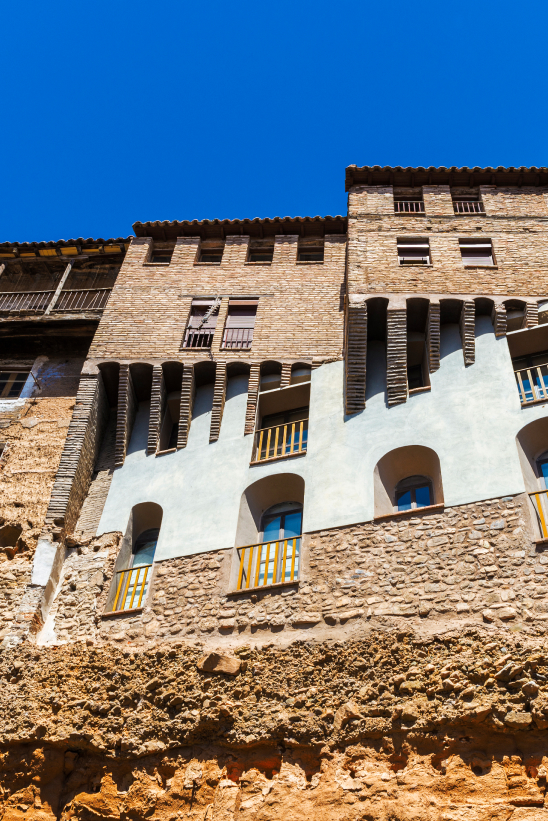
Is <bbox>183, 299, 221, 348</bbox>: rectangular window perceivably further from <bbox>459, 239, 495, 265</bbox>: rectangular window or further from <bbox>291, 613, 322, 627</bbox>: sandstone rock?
<bbox>291, 613, 322, 627</bbox>: sandstone rock

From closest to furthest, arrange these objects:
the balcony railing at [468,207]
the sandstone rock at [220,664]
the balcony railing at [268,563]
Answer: the sandstone rock at [220,664] → the balcony railing at [268,563] → the balcony railing at [468,207]

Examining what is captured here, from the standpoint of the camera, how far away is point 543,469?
12.8 metres

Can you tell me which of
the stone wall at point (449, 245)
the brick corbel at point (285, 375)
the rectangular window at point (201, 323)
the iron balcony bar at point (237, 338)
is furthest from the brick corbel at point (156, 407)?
the stone wall at point (449, 245)

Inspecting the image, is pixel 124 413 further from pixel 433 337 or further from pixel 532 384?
pixel 532 384

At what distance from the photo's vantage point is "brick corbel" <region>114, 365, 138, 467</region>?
15516 millimetres

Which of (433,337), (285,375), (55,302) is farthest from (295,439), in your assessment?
(55,302)

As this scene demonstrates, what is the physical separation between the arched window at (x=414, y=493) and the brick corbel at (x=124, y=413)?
18.5 ft

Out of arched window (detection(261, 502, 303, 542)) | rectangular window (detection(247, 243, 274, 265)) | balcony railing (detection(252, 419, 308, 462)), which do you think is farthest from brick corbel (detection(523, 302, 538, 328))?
rectangular window (detection(247, 243, 274, 265))

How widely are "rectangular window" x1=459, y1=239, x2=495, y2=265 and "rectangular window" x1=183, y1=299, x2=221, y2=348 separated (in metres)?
5.60

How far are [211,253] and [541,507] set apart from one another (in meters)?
11.5

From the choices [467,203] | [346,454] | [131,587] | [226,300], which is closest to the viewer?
[131,587]

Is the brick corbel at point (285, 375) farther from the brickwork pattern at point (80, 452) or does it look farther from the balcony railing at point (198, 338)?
the brickwork pattern at point (80, 452)

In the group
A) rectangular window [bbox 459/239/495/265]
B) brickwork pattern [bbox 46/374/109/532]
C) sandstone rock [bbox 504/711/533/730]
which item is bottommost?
sandstone rock [bbox 504/711/533/730]

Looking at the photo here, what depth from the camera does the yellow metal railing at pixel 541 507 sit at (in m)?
11.2
